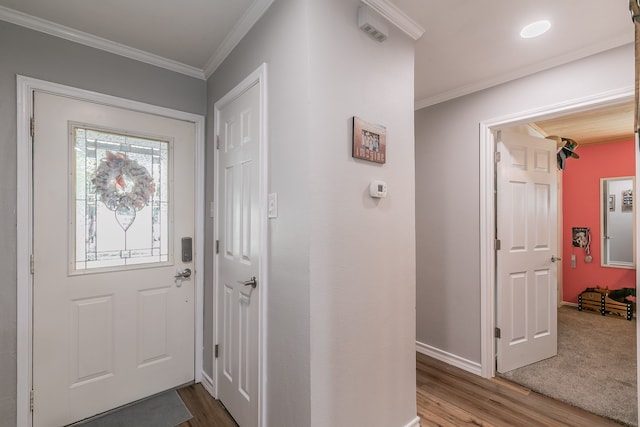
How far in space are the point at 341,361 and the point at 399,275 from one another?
0.59m

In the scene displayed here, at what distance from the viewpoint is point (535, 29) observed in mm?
1798

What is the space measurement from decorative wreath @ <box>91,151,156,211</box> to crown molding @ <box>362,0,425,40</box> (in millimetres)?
1810

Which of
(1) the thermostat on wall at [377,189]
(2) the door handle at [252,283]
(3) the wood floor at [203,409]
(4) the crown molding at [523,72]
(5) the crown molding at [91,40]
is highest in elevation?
(5) the crown molding at [91,40]

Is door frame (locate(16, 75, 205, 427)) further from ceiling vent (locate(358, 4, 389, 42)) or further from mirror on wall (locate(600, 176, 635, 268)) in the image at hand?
mirror on wall (locate(600, 176, 635, 268))

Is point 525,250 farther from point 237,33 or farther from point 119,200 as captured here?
point 119,200

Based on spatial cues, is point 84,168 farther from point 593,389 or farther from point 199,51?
point 593,389

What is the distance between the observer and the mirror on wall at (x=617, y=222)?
4074mm

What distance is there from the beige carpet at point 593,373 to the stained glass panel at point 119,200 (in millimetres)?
3029

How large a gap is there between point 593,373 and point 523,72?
256 cm

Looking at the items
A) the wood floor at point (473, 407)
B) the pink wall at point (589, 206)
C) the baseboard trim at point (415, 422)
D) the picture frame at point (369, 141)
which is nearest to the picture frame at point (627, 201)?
the pink wall at point (589, 206)

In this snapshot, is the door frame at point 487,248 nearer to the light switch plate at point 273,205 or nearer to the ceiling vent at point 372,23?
the ceiling vent at point 372,23

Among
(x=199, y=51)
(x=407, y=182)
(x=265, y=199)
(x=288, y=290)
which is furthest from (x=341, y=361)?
(x=199, y=51)

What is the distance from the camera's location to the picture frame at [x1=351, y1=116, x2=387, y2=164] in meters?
1.47

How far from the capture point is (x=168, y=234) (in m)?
2.20
